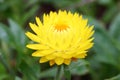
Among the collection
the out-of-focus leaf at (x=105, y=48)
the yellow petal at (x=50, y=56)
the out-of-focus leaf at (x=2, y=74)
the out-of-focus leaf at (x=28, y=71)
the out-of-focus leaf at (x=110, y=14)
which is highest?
the out-of-focus leaf at (x=110, y=14)

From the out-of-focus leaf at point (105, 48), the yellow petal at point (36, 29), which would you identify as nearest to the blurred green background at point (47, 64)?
the out-of-focus leaf at point (105, 48)

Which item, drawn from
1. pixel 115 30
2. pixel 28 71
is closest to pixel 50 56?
pixel 28 71

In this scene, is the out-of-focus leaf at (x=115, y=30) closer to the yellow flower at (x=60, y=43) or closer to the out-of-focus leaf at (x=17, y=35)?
the out-of-focus leaf at (x=17, y=35)

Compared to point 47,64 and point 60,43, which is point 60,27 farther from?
point 47,64

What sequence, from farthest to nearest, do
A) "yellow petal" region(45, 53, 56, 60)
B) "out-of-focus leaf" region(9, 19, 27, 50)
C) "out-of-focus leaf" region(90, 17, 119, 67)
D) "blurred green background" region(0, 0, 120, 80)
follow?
1. "out-of-focus leaf" region(90, 17, 119, 67)
2. "out-of-focus leaf" region(9, 19, 27, 50)
3. "blurred green background" region(0, 0, 120, 80)
4. "yellow petal" region(45, 53, 56, 60)

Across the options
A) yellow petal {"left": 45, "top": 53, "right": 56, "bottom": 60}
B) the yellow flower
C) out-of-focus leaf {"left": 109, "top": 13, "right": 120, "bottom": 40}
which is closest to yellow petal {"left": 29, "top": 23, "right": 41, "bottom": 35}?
the yellow flower

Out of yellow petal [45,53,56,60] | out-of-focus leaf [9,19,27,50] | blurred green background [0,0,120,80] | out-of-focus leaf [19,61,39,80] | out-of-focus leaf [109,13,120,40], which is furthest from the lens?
out-of-focus leaf [109,13,120,40]

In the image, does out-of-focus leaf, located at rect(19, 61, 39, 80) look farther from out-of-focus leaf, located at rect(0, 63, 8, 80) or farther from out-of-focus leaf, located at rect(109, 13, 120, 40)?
out-of-focus leaf, located at rect(109, 13, 120, 40)

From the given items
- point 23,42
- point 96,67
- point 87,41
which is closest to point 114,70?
point 96,67
